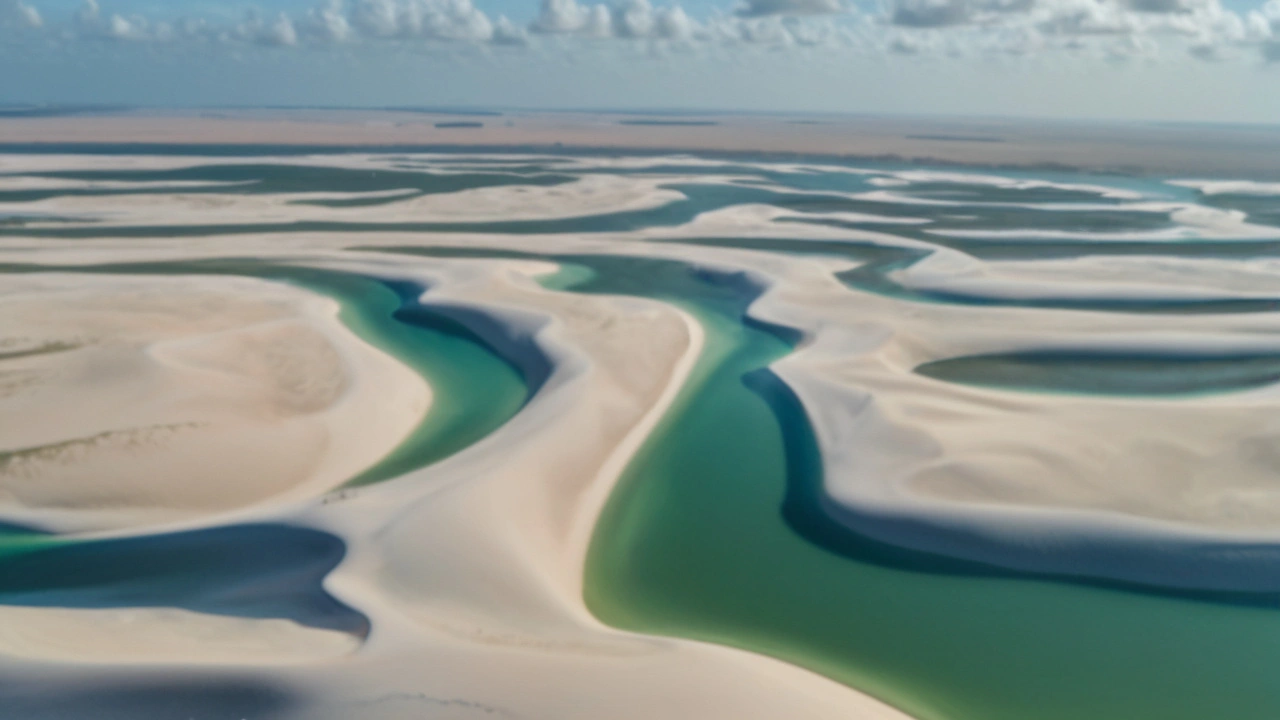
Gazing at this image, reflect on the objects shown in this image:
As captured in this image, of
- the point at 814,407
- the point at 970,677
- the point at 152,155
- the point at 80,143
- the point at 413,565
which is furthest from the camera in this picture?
the point at 80,143

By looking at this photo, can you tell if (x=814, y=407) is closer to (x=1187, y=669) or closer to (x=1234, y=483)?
(x=1234, y=483)

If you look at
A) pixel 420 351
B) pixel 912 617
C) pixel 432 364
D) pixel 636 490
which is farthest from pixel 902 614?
pixel 420 351

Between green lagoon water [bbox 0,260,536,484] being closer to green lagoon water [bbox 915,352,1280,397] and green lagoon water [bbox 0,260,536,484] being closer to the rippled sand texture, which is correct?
the rippled sand texture

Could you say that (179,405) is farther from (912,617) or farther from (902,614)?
(912,617)

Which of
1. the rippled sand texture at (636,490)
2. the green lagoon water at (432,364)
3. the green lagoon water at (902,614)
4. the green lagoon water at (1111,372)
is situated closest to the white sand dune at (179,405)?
the rippled sand texture at (636,490)

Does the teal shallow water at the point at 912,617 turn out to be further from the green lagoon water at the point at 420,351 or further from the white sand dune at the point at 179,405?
the white sand dune at the point at 179,405

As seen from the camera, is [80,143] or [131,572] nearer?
[131,572]

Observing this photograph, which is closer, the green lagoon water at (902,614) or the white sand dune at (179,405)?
the green lagoon water at (902,614)

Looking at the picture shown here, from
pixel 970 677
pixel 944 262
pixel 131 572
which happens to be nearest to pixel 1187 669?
pixel 970 677

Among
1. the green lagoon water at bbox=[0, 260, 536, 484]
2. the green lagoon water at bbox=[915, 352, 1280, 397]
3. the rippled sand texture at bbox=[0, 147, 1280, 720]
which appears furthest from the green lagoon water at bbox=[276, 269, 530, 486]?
the green lagoon water at bbox=[915, 352, 1280, 397]
